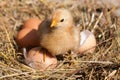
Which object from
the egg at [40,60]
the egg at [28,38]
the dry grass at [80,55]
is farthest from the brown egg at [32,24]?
the egg at [40,60]

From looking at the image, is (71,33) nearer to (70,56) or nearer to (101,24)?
(70,56)

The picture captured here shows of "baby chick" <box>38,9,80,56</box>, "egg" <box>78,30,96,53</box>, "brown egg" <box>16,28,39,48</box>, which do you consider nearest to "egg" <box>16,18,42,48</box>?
"brown egg" <box>16,28,39,48</box>

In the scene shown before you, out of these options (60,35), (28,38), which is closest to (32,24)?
(28,38)

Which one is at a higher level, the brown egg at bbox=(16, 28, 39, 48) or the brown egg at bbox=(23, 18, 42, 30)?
the brown egg at bbox=(23, 18, 42, 30)

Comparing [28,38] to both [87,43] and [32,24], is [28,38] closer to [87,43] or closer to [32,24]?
[32,24]

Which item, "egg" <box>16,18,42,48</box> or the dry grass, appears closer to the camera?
the dry grass

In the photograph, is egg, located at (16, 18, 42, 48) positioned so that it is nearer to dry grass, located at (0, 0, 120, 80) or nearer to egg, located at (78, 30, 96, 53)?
dry grass, located at (0, 0, 120, 80)

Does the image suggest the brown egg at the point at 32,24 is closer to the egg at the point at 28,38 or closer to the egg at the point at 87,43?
the egg at the point at 28,38
